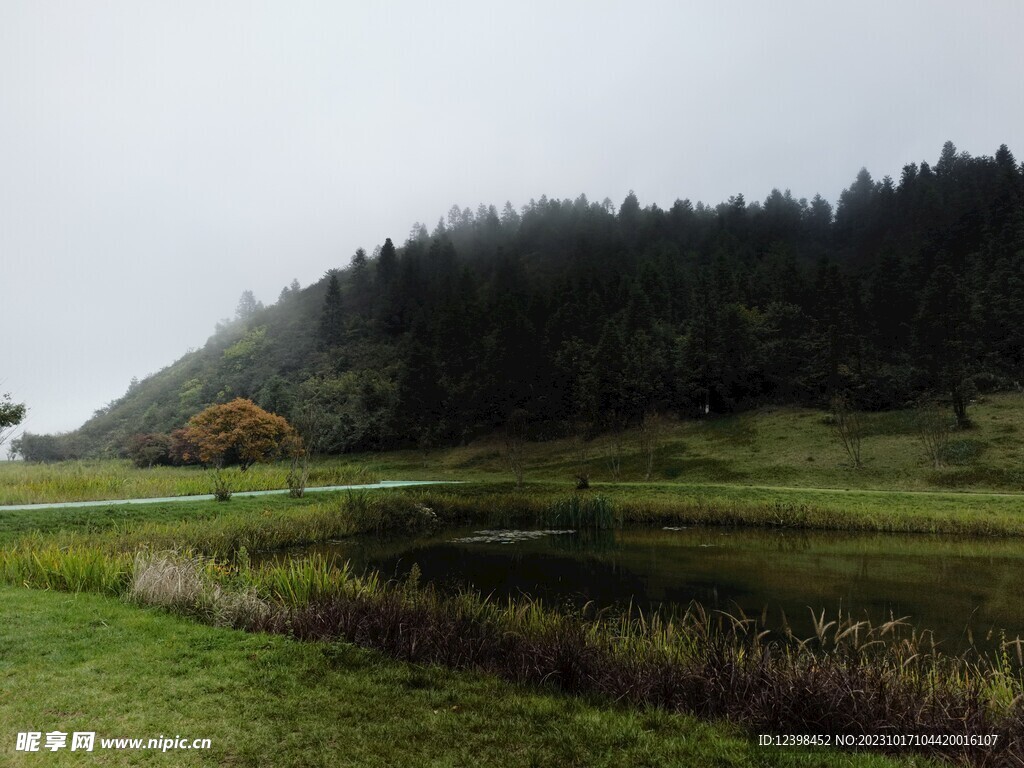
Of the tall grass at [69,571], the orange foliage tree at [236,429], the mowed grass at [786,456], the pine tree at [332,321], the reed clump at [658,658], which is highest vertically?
the pine tree at [332,321]

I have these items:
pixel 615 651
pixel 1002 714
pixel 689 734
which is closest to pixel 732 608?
pixel 615 651

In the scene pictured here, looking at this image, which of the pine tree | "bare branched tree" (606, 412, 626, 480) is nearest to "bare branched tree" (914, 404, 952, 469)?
"bare branched tree" (606, 412, 626, 480)

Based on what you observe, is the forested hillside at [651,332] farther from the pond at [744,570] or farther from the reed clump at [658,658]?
the reed clump at [658,658]

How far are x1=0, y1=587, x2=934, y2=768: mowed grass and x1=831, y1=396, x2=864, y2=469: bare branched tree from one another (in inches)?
1471

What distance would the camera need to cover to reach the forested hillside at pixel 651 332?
5750 centimetres

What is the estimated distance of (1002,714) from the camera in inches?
216

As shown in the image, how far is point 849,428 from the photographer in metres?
41.2

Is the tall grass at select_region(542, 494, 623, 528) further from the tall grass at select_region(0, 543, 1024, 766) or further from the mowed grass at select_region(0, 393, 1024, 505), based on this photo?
the tall grass at select_region(0, 543, 1024, 766)

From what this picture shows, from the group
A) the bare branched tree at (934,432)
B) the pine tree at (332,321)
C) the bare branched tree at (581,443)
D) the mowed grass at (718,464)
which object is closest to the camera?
the mowed grass at (718,464)

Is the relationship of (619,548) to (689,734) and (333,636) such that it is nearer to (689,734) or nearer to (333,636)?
(333,636)

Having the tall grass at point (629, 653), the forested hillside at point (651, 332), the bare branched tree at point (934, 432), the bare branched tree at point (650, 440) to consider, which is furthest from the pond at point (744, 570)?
the forested hillside at point (651, 332)

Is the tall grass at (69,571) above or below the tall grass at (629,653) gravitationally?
above

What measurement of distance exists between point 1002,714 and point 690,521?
20.0m

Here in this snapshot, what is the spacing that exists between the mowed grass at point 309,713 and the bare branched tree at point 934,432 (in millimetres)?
37928
